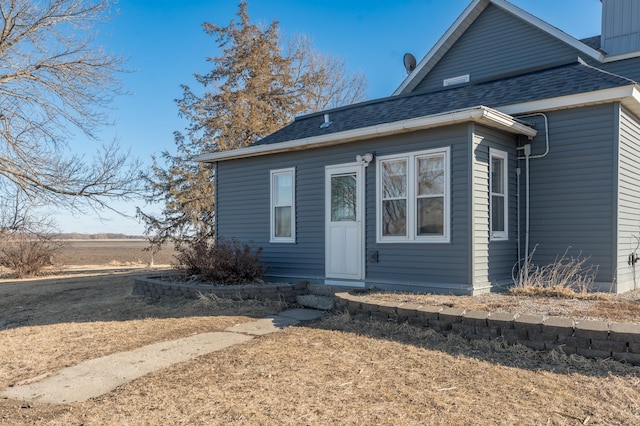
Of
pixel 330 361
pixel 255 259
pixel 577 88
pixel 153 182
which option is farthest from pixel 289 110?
pixel 330 361

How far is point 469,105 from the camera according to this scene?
868 centimetres

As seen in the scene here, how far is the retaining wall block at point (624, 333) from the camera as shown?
14.1ft

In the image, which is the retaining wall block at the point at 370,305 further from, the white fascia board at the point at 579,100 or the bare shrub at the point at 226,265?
the white fascia board at the point at 579,100

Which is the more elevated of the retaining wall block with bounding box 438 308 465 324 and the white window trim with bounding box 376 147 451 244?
the white window trim with bounding box 376 147 451 244

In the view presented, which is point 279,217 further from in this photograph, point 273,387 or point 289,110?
point 289,110

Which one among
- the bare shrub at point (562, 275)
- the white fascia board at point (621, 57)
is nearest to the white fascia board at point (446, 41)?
the white fascia board at point (621, 57)

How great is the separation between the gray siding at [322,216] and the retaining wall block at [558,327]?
2.13 metres

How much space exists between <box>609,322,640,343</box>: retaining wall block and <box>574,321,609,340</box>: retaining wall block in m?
0.05

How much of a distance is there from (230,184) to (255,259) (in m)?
2.42

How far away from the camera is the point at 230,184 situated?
10727 mm

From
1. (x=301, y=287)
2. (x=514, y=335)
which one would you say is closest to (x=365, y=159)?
(x=301, y=287)

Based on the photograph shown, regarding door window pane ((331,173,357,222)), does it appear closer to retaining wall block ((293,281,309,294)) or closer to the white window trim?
the white window trim

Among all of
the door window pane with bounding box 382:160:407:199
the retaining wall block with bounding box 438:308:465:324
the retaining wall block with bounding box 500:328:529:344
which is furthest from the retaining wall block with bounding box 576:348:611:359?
the door window pane with bounding box 382:160:407:199

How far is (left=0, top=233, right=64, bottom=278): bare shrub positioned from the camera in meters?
15.3
